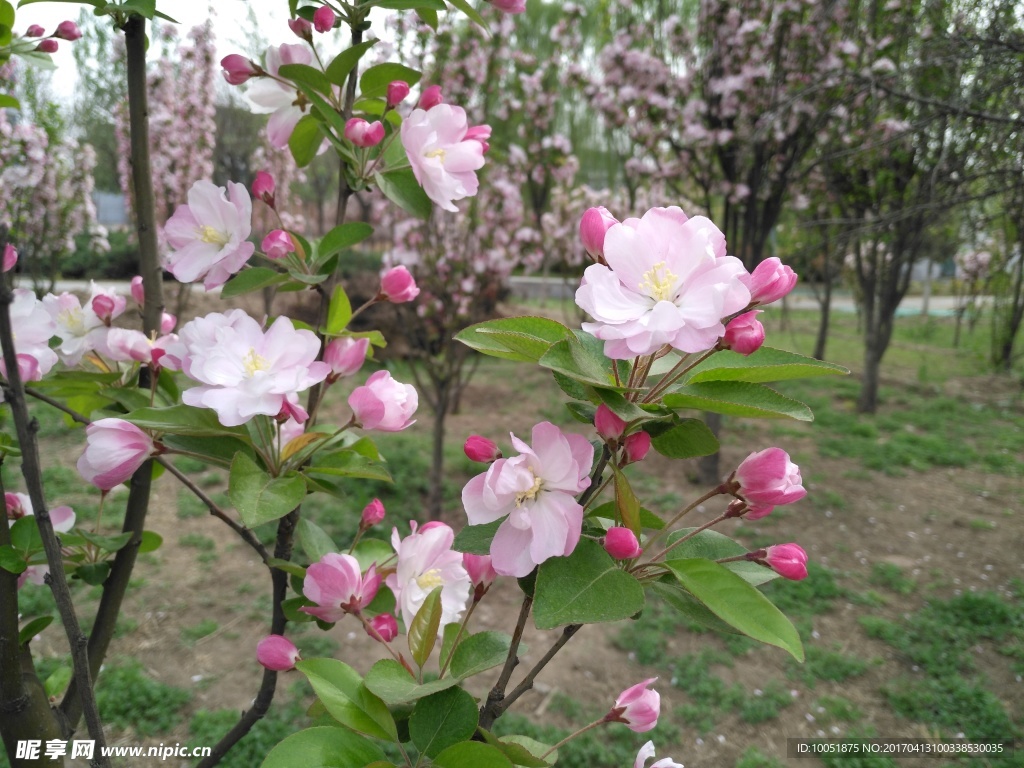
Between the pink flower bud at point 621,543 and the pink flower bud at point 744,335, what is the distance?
18 cm

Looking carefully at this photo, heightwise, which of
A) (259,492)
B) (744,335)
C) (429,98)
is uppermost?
(429,98)

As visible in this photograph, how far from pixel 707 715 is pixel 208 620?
7.03 ft

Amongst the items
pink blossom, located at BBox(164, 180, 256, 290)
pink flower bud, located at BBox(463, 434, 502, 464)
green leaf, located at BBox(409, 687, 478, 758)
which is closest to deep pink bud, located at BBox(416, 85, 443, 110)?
pink blossom, located at BBox(164, 180, 256, 290)

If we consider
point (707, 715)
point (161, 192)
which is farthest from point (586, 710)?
point (161, 192)

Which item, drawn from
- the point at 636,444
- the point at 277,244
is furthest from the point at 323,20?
the point at 636,444

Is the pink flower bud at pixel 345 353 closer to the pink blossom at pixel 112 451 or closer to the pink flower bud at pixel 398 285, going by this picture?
the pink flower bud at pixel 398 285

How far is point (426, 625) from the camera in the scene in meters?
0.74

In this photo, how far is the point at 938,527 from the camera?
168 inches

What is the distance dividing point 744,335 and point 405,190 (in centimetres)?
57

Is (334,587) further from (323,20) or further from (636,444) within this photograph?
(323,20)

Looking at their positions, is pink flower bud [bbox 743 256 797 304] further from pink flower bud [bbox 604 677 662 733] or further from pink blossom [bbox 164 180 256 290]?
pink blossom [bbox 164 180 256 290]

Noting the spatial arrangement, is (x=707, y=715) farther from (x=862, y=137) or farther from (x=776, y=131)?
(x=862, y=137)

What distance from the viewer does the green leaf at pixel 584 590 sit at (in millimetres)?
562

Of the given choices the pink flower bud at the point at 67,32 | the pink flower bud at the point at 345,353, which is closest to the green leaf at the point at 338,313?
the pink flower bud at the point at 345,353
